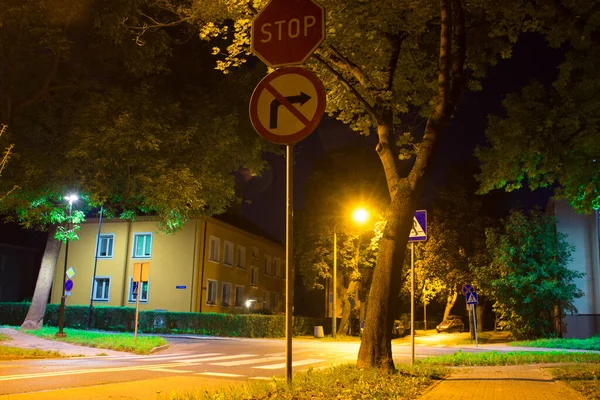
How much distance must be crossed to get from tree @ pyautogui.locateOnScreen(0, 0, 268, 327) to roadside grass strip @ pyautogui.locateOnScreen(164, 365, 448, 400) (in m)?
12.5

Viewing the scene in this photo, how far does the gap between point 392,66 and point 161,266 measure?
2878 centimetres

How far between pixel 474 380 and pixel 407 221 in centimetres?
302

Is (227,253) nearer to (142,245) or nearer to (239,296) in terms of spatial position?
(239,296)

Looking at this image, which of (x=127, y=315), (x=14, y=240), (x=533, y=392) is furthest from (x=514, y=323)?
(x=14, y=240)

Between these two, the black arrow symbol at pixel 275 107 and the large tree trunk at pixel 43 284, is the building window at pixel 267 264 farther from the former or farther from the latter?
the black arrow symbol at pixel 275 107

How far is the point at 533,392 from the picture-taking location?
8055mm

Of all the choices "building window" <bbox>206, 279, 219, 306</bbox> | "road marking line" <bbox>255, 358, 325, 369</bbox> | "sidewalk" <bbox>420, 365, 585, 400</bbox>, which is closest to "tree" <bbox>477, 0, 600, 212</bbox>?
"sidewalk" <bbox>420, 365, 585, 400</bbox>

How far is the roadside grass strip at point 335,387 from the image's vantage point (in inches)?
235

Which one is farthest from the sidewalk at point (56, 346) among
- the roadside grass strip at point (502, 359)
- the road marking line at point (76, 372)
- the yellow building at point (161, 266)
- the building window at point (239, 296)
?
the building window at point (239, 296)

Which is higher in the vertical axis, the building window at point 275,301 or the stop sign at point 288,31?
the stop sign at point 288,31

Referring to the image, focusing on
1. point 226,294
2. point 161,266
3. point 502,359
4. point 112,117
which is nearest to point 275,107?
point 502,359

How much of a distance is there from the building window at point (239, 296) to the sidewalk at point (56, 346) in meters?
23.1

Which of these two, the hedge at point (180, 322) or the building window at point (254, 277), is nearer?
the hedge at point (180, 322)

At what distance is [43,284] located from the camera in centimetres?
2505
